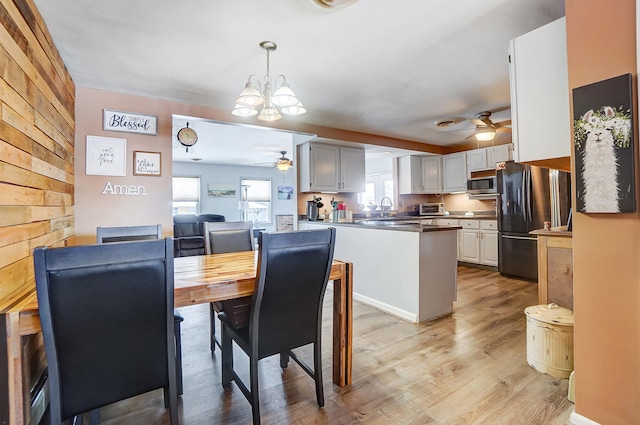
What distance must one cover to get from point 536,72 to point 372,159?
569cm

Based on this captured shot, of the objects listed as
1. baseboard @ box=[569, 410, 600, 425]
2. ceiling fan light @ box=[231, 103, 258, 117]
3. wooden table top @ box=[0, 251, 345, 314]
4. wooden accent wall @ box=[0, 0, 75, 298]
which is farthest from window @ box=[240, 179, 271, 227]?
baseboard @ box=[569, 410, 600, 425]

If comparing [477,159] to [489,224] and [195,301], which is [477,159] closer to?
[489,224]

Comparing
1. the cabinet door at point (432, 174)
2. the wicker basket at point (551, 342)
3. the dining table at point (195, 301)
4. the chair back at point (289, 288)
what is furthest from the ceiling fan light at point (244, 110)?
the cabinet door at point (432, 174)

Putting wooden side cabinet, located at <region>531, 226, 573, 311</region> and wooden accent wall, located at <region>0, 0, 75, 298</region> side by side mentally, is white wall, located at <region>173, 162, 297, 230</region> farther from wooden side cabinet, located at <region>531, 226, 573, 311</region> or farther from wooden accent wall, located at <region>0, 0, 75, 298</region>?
wooden side cabinet, located at <region>531, 226, 573, 311</region>

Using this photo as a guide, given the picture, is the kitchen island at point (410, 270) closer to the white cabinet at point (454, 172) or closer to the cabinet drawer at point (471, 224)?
the cabinet drawer at point (471, 224)

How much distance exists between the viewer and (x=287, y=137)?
562 centimetres

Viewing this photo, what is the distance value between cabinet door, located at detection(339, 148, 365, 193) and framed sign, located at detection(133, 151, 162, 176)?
9.14ft

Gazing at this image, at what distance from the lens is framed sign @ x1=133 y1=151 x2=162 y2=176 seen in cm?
329

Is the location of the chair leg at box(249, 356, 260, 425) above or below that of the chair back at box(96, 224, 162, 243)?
below

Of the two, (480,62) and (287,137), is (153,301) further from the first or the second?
(287,137)

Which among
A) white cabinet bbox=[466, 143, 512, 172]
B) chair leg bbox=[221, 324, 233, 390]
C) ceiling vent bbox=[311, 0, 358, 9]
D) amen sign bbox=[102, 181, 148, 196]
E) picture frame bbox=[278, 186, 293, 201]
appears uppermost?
ceiling vent bbox=[311, 0, 358, 9]

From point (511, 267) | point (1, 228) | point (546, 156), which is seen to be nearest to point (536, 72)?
point (546, 156)

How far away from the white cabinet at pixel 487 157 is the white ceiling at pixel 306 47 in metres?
1.63

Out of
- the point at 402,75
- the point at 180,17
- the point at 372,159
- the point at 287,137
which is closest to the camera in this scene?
the point at 180,17
